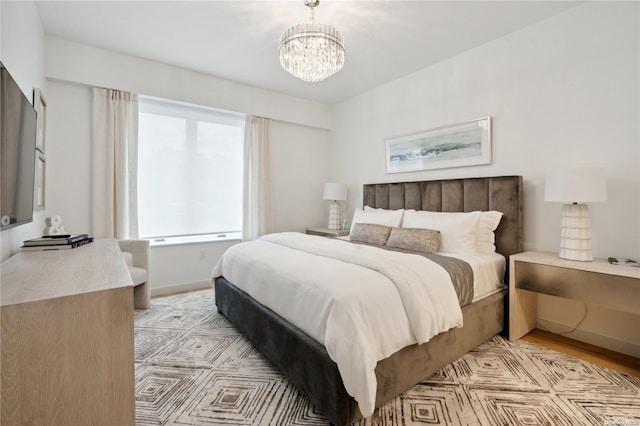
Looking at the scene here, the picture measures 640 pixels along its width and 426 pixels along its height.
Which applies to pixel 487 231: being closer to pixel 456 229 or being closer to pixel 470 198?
pixel 456 229

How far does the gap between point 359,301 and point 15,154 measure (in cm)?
190

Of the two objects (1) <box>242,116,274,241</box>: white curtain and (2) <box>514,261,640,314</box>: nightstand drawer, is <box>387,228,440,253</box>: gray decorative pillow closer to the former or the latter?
(2) <box>514,261,640,314</box>: nightstand drawer

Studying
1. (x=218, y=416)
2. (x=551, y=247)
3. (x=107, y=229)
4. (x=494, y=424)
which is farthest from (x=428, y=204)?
(x=107, y=229)

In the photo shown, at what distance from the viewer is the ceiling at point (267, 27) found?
7.89 feet

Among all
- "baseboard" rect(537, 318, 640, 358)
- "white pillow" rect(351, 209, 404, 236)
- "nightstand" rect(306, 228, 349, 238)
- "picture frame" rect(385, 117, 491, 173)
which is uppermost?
"picture frame" rect(385, 117, 491, 173)

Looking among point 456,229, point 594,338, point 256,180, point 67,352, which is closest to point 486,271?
point 456,229

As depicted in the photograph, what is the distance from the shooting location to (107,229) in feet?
10.4

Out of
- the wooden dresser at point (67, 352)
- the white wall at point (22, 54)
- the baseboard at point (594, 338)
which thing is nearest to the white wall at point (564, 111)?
the baseboard at point (594, 338)

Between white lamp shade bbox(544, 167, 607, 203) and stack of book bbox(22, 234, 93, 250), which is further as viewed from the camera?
white lamp shade bbox(544, 167, 607, 203)

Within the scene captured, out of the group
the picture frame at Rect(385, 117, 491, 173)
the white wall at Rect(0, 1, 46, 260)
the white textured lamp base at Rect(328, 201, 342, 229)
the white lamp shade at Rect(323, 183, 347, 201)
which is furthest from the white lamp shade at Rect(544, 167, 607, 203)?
the white wall at Rect(0, 1, 46, 260)

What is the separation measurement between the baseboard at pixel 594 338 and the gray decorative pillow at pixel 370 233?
1.58 metres

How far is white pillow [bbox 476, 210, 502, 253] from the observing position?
270 centimetres

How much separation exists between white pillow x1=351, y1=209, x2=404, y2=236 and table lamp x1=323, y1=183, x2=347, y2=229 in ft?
2.64

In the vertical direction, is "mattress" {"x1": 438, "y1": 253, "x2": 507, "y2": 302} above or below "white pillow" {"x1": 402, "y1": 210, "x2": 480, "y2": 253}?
below
